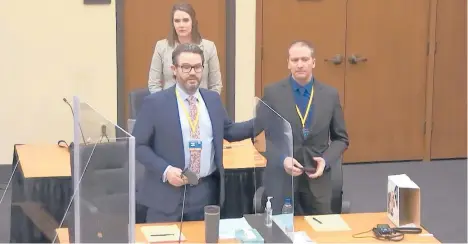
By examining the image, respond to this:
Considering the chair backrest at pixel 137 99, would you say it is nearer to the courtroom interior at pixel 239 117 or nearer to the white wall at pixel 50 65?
the courtroom interior at pixel 239 117

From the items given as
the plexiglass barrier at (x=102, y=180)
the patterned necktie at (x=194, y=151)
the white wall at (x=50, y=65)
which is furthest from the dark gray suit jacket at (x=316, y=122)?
the white wall at (x=50, y=65)

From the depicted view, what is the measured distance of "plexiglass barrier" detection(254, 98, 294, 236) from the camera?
3348 mm

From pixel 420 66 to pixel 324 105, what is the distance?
3649 mm

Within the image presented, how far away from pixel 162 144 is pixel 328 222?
2.89 ft

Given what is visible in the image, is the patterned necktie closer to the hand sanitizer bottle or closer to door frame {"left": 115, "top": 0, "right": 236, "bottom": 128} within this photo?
the hand sanitizer bottle

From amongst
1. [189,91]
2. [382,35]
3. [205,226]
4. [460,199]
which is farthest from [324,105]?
[382,35]

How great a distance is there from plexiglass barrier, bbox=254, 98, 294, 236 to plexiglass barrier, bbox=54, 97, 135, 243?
82cm

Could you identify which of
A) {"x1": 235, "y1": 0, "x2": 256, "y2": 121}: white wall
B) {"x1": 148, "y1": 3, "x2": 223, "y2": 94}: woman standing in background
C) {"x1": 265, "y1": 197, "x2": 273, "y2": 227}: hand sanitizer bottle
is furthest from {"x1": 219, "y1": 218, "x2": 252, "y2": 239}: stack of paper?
{"x1": 235, "y1": 0, "x2": 256, "y2": 121}: white wall

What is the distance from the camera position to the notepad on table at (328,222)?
3.70m

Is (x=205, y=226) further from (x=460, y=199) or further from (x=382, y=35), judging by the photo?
(x=382, y=35)

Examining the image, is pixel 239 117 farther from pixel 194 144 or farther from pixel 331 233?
pixel 331 233

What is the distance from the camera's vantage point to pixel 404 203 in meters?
3.74

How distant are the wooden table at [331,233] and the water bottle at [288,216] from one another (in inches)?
8.1

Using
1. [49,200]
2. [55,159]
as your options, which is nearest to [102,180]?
[49,200]
